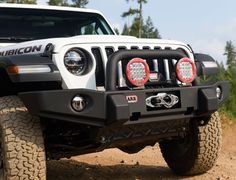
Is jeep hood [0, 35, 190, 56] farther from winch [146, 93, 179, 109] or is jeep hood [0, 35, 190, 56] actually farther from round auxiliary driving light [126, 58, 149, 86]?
winch [146, 93, 179, 109]

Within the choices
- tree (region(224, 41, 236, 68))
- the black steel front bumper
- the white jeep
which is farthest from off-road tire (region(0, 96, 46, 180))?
tree (region(224, 41, 236, 68))

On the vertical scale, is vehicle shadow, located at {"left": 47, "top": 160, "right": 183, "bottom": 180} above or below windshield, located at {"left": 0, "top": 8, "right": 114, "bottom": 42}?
below

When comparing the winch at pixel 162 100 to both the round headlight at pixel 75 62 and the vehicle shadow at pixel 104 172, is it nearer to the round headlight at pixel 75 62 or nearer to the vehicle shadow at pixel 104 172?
the round headlight at pixel 75 62

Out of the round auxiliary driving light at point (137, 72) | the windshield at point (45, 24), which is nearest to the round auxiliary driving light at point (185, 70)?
the round auxiliary driving light at point (137, 72)

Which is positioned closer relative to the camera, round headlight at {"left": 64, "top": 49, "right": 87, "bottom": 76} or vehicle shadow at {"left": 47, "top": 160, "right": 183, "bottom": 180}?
round headlight at {"left": 64, "top": 49, "right": 87, "bottom": 76}

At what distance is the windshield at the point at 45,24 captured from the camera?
5242 millimetres

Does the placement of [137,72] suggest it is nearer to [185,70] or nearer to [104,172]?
[185,70]

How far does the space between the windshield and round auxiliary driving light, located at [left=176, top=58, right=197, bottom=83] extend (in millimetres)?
1909

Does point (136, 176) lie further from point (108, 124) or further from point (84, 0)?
point (84, 0)

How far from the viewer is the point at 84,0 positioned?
3891 cm

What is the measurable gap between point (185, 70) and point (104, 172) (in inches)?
77.7

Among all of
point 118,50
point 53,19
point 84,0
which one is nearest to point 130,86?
point 118,50

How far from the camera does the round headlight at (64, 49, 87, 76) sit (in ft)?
12.6

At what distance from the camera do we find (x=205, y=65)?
443 centimetres
